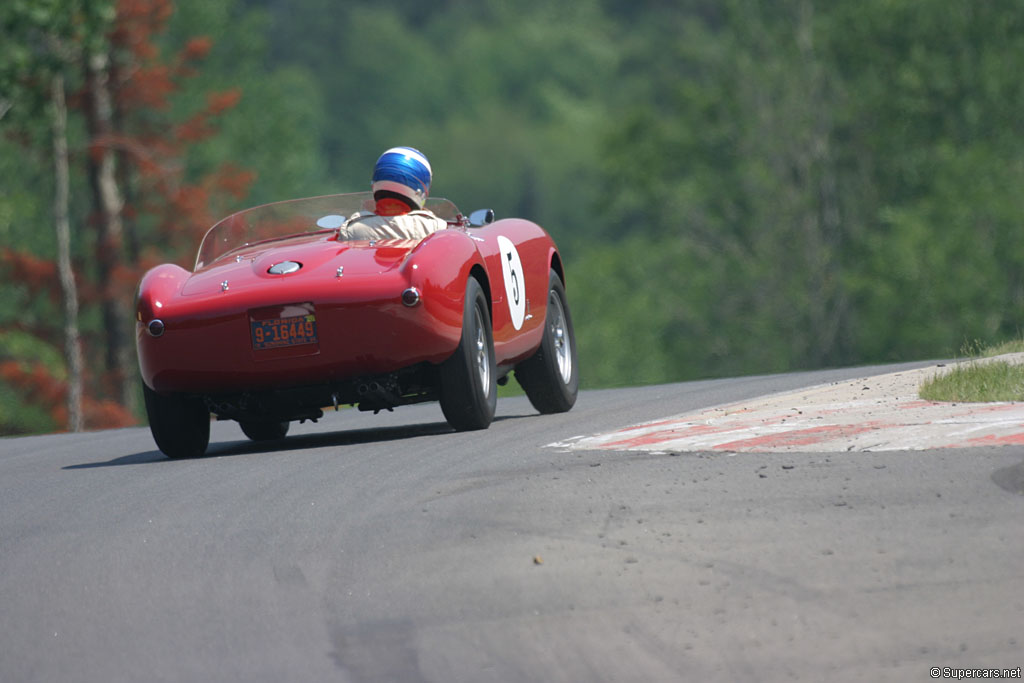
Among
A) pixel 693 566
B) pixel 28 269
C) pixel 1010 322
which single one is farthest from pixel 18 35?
pixel 693 566

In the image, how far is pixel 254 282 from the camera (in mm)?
9766

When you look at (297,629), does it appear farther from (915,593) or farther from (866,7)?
(866,7)

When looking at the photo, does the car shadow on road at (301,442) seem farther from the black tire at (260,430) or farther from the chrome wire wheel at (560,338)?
the chrome wire wheel at (560,338)

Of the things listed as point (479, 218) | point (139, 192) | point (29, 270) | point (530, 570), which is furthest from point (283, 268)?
point (139, 192)

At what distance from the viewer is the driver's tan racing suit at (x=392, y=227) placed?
34.9ft

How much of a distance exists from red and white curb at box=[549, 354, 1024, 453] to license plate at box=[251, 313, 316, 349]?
1.39m

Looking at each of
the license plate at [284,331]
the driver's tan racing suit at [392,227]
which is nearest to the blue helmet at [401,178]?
the driver's tan racing suit at [392,227]

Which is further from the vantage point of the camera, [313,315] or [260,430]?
[260,430]

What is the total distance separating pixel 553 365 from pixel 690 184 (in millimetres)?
35324

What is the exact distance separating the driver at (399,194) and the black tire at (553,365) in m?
1.16

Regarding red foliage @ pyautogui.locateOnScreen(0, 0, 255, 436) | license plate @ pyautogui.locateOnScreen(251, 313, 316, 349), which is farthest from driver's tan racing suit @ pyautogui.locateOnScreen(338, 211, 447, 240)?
red foliage @ pyautogui.locateOnScreen(0, 0, 255, 436)

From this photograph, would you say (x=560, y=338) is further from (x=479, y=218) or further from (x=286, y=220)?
(x=286, y=220)

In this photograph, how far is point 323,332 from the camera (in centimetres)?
958

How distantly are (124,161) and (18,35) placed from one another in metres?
6.22
